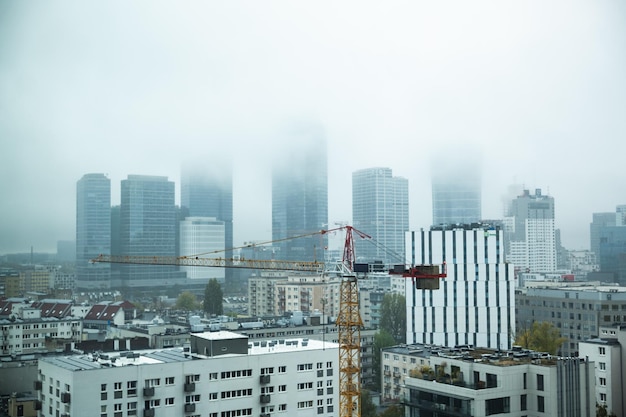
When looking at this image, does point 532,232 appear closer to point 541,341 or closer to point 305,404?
point 541,341

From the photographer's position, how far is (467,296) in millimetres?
14617

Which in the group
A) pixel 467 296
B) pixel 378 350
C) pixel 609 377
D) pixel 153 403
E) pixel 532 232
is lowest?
pixel 378 350

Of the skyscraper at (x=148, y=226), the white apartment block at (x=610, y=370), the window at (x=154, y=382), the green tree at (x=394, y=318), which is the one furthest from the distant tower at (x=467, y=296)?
the skyscraper at (x=148, y=226)

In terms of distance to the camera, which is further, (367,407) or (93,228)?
(93,228)

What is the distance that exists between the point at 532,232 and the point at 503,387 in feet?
111

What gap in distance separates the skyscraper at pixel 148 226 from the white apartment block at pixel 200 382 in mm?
21829

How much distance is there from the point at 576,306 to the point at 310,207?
22.0 meters

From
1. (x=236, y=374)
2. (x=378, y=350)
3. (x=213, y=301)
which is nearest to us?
(x=236, y=374)

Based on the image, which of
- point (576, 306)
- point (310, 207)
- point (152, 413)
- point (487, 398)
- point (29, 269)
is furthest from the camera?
point (310, 207)

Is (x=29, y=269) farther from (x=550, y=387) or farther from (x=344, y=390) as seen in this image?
(x=550, y=387)

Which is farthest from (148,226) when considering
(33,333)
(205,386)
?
(205,386)

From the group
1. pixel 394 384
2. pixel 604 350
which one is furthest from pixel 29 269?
pixel 604 350

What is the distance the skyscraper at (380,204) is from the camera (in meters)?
33.9

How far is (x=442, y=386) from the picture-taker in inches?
259
